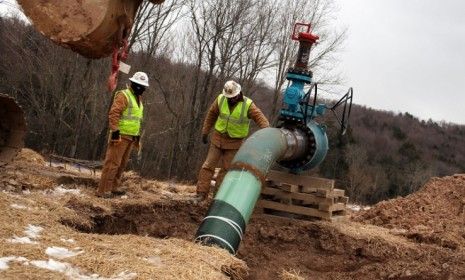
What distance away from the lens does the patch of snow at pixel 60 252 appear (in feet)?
14.7

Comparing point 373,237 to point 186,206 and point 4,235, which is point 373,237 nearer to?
point 186,206

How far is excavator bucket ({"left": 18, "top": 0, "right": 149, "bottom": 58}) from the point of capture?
3.55 m

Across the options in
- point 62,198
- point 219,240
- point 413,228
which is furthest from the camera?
point 413,228

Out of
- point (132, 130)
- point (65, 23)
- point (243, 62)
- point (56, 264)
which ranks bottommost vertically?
point (56, 264)

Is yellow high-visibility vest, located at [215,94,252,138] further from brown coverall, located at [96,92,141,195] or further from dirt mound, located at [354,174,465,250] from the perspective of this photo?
dirt mound, located at [354,174,465,250]

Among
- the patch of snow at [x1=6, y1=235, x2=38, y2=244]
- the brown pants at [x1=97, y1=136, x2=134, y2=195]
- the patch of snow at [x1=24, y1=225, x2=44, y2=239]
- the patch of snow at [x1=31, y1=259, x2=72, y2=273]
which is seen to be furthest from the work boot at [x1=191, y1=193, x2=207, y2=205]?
the patch of snow at [x1=31, y1=259, x2=72, y2=273]

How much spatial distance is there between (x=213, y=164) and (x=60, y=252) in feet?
14.0

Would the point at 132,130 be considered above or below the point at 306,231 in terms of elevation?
above

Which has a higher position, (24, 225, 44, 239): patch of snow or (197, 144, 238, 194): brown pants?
(197, 144, 238, 194): brown pants

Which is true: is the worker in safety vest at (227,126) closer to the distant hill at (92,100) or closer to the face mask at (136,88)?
the face mask at (136,88)

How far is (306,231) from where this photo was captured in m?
8.34

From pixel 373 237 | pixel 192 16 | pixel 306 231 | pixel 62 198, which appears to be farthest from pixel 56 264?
pixel 192 16

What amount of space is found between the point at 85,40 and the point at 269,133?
4153 mm

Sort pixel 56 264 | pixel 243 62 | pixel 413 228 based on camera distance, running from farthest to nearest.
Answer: pixel 243 62, pixel 413 228, pixel 56 264
